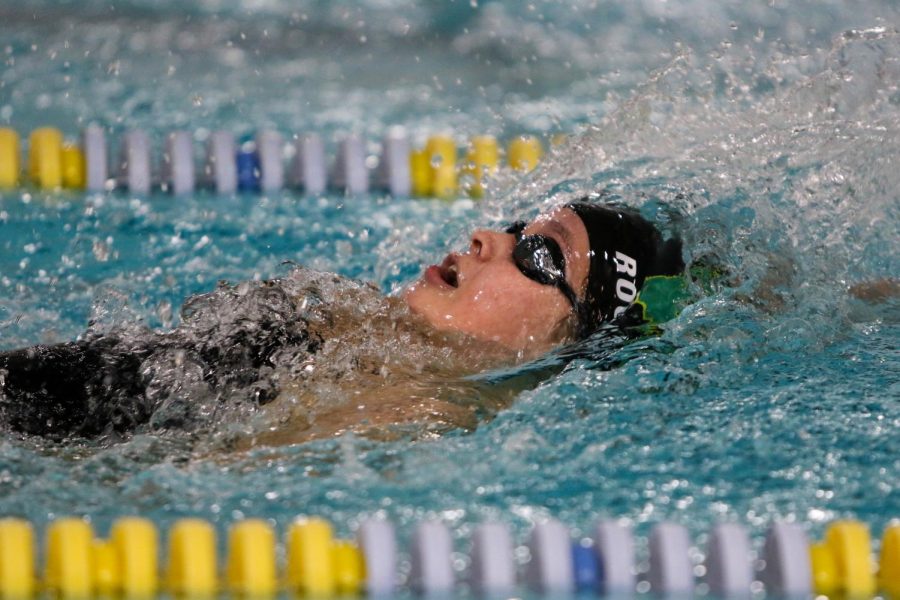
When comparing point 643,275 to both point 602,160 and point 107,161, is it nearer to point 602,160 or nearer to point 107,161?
point 602,160

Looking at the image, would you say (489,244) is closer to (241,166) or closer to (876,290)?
(876,290)

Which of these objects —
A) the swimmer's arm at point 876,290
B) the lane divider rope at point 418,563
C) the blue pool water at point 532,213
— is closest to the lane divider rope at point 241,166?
the blue pool water at point 532,213

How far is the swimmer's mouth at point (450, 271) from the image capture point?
2213 millimetres

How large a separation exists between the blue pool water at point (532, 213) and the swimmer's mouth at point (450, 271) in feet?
0.88

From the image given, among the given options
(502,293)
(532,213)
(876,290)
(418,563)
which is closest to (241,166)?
(532,213)

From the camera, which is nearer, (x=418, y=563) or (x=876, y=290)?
(x=418, y=563)

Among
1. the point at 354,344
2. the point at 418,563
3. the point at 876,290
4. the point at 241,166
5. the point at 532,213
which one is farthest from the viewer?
the point at 241,166

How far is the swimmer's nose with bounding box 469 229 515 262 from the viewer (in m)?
2.20

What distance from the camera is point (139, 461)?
6.01 ft

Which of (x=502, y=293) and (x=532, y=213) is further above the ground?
(x=532, y=213)

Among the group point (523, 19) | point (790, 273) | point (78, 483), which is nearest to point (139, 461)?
point (78, 483)

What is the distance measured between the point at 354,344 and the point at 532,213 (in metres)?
0.89

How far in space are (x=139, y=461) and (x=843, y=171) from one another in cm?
176

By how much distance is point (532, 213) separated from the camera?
2.89 meters
